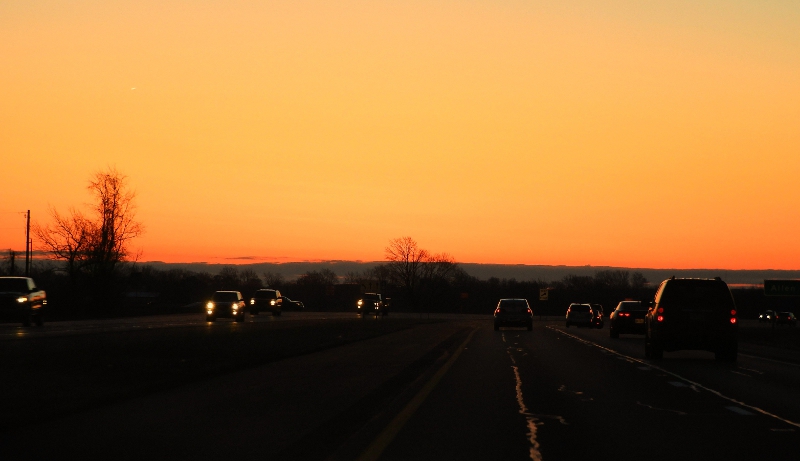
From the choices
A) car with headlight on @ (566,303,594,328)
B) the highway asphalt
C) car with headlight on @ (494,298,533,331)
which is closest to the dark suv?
the highway asphalt

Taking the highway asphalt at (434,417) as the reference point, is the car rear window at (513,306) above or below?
above

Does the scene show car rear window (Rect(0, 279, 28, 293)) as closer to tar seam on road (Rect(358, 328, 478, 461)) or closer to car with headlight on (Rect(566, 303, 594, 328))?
tar seam on road (Rect(358, 328, 478, 461))

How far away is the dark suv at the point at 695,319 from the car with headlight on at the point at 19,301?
25317mm

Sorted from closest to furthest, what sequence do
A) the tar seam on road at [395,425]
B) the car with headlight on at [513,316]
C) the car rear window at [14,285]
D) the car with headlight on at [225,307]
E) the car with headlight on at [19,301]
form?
the tar seam on road at [395,425], the car with headlight on at [19,301], the car rear window at [14,285], the car with headlight on at [513,316], the car with headlight on at [225,307]

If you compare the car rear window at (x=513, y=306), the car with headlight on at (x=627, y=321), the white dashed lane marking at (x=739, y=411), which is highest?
the car rear window at (x=513, y=306)

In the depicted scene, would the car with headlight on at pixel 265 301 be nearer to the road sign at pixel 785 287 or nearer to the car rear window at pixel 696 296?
the road sign at pixel 785 287

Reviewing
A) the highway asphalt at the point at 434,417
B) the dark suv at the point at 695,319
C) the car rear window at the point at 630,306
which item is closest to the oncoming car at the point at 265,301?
the car rear window at the point at 630,306

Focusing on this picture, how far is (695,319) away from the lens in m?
24.0

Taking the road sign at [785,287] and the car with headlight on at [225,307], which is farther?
the car with headlight on at [225,307]

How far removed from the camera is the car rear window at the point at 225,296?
2255 inches

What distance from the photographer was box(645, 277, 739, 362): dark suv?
77.9 ft

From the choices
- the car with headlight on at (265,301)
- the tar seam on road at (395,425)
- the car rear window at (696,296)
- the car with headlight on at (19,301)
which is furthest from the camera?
the car with headlight on at (265,301)

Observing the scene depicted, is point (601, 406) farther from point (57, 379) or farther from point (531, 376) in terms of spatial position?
point (57, 379)

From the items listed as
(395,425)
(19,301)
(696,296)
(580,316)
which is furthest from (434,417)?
(580,316)
